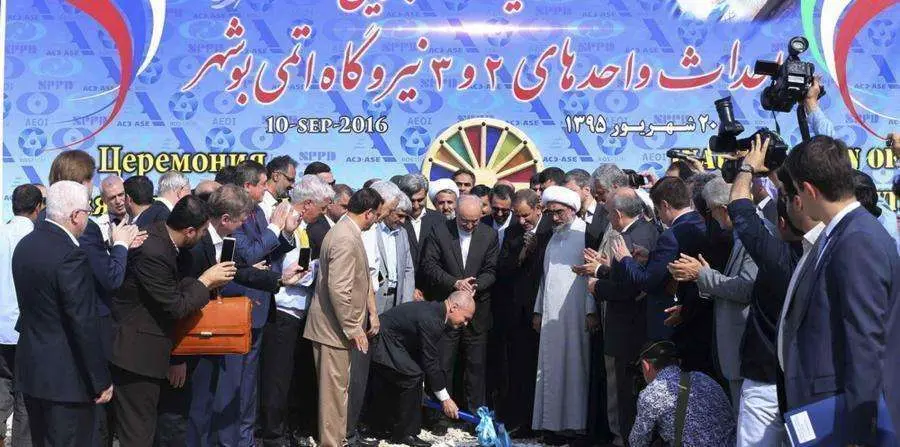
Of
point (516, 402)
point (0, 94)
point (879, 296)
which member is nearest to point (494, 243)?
point (516, 402)

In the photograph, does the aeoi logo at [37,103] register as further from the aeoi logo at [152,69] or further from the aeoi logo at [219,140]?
the aeoi logo at [219,140]

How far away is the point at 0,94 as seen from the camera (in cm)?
1059

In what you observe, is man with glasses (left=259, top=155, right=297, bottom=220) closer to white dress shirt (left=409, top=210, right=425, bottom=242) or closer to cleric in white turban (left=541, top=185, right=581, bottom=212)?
white dress shirt (left=409, top=210, right=425, bottom=242)

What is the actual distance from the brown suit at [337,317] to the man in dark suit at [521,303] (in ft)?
5.61

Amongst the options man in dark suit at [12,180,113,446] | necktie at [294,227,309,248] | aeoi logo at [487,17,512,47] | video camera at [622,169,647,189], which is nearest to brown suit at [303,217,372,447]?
necktie at [294,227,309,248]

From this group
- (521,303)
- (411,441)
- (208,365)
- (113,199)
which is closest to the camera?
(208,365)

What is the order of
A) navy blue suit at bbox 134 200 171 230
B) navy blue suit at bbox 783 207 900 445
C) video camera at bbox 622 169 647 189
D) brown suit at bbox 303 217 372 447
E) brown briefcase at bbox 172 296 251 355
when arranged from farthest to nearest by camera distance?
video camera at bbox 622 169 647 189
brown suit at bbox 303 217 372 447
navy blue suit at bbox 134 200 171 230
brown briefcase at bbox 172 296 251 355
navy blue suit at bbox 783 207 900 445

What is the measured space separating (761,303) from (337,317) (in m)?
3.10

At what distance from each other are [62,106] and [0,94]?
0.54 m

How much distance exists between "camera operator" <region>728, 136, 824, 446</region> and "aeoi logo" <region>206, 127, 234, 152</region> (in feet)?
20.5

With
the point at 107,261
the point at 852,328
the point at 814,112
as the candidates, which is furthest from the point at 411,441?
the point at 852,328

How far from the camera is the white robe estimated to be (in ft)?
27.3

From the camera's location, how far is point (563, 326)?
8.38 meters

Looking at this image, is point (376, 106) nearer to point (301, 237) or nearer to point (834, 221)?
point (301, 237)
